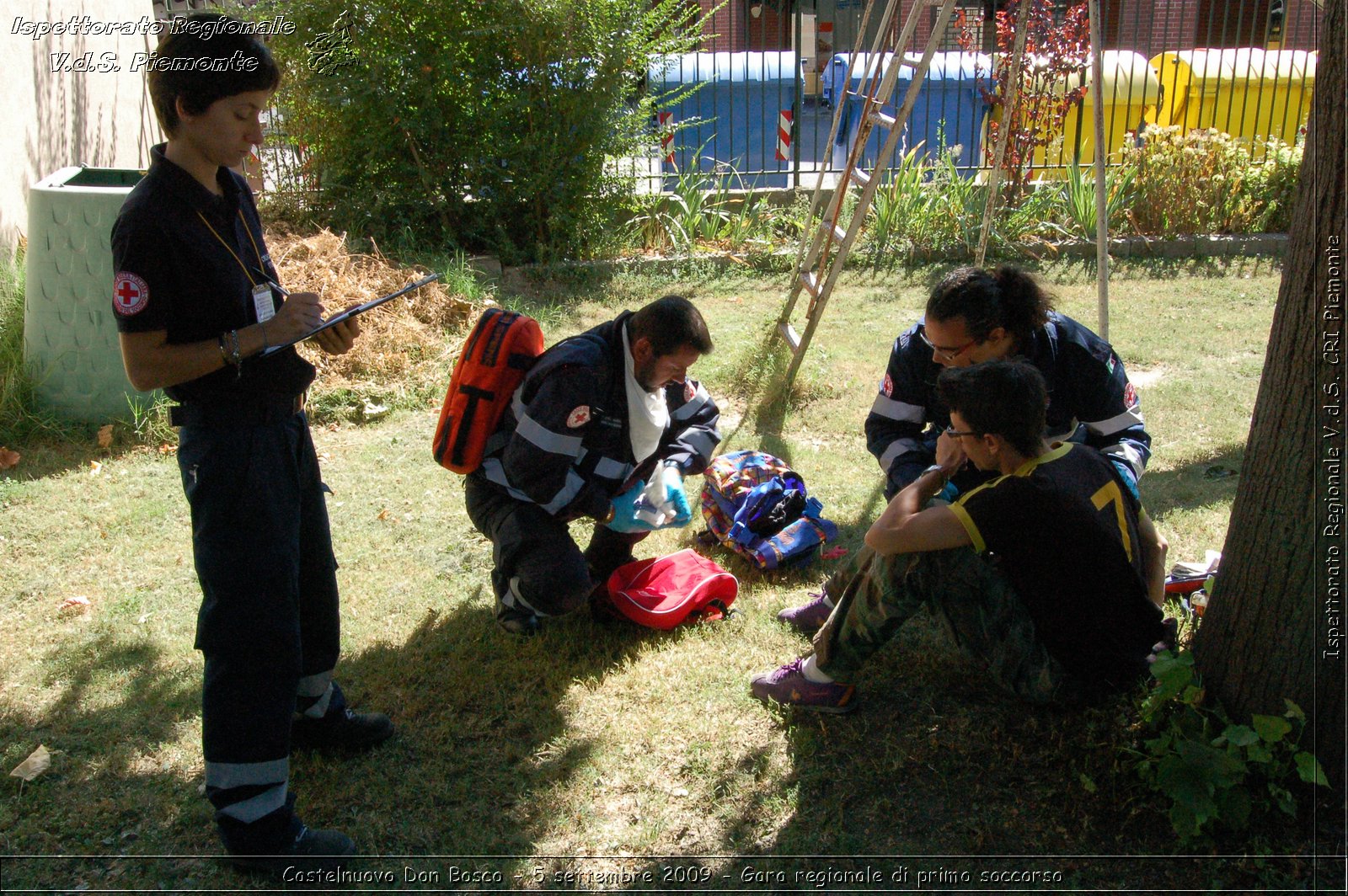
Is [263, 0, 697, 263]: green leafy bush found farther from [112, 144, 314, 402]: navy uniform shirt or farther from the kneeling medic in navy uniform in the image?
[112, 144, 314, 402]: navy uniform shirt

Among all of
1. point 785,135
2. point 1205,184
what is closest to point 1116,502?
point 1205,184

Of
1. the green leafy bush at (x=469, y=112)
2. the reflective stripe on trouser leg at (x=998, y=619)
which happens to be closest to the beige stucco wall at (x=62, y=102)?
the green leafy bush at (x=469, y=112)

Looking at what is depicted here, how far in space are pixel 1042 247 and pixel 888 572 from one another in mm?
6685

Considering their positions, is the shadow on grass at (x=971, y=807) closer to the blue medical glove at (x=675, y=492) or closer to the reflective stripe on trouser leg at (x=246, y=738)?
the blue medical glove at (x=675, y=492)

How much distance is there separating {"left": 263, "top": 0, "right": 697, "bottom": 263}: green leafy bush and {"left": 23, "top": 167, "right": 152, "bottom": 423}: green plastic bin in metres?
2.48

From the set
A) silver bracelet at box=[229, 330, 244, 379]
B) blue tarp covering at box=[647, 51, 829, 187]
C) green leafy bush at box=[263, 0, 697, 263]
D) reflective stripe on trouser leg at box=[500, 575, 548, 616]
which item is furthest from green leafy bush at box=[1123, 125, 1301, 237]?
silver bracelet at box=[229, 330, 244, 379]

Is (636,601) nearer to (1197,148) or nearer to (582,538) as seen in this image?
(582,538)

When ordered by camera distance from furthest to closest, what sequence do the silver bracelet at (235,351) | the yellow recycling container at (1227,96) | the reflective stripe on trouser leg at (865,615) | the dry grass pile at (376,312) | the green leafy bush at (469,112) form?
the yellow recycling container at (1227,96) < the green leafy bush at (469,112) < the dry grass pile at (376,312) < the reflective stripe on trouser leg at (865,615) < the silver bracelet at (235,351)

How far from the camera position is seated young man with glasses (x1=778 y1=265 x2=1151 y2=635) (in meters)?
3.19

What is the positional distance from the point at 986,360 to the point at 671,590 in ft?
4.51

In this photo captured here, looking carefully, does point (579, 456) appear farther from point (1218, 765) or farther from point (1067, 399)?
point (1218, 765)

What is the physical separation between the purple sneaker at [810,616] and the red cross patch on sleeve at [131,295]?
7.66ft

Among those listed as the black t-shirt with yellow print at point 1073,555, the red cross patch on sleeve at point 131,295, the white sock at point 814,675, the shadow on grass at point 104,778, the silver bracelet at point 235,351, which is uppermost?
the red cross patch on sleeve at point 131,295

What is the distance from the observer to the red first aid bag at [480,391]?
348 cm
